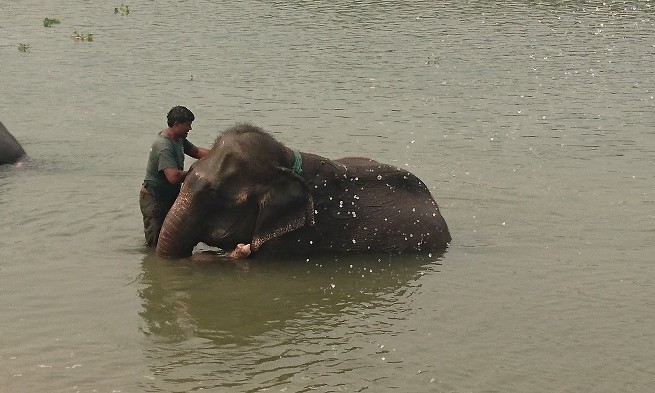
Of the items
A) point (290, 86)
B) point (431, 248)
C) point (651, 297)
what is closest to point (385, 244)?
point (431, 248)

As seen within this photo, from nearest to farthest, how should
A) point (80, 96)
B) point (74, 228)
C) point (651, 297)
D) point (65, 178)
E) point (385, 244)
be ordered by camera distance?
point (651, 297)
point (385, 244)
point (74, 228)
point (65, 178)
point (80, 96)

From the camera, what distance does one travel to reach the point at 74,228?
11156mm

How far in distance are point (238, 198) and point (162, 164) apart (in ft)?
2.60

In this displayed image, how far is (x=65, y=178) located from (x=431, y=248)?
502 centimetres

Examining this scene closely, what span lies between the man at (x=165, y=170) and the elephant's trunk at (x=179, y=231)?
0.33 metres

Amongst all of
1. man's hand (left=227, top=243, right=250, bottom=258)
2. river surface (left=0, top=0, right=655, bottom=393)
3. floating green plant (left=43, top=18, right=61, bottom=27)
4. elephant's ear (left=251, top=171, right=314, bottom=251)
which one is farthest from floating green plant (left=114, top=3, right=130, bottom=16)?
elephant's ear (left=251, top=171, right=314, bottom=251)

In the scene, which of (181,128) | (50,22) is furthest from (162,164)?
(50,22)

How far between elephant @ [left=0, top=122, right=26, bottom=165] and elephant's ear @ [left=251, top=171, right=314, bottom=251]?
499 centimetres

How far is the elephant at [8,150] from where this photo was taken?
13484 millimetres

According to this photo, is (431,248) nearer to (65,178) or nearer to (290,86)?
(65,178)

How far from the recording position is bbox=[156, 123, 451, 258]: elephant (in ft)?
31.7

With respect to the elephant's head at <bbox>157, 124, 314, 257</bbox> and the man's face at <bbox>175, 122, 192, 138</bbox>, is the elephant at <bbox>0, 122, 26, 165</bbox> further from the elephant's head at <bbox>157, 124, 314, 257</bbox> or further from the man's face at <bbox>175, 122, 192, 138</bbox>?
the elephant's head at <bbox>157, 124, 314, 257</bbox>

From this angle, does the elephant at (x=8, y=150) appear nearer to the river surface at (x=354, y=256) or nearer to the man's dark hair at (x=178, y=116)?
the river surface at (x=354, y=256)

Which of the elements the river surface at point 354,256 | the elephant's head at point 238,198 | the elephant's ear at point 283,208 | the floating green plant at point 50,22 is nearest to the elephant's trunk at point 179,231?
the elephant's head at point 238,198
